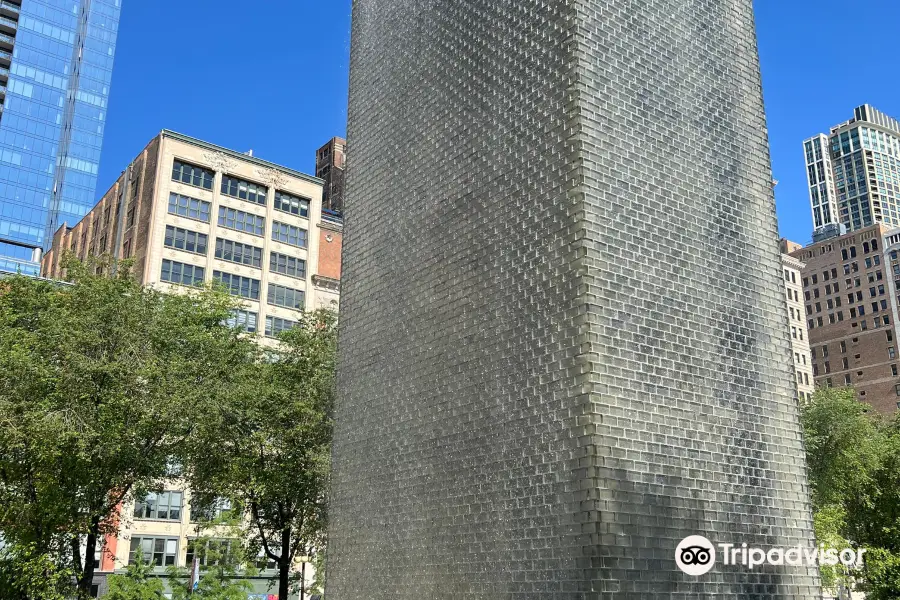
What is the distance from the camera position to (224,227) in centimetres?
7325

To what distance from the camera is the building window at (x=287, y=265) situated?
7556 cm

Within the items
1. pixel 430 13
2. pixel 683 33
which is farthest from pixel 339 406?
pixel 683 33

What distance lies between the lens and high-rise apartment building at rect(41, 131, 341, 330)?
6975 centimetres

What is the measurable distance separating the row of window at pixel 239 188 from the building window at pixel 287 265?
16.1 feet

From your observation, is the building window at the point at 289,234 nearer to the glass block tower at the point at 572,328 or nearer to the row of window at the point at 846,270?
the glass block tower at the point at 572,328

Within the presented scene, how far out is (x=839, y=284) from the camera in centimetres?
13162

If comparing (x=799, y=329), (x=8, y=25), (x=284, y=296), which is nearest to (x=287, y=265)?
(x=284, y=296)

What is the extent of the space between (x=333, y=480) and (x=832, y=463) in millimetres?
36625

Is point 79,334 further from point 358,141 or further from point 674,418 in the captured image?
point 674,418

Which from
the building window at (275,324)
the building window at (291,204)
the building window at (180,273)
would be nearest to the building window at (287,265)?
the building window at (275,324)

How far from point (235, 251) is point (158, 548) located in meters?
26.9

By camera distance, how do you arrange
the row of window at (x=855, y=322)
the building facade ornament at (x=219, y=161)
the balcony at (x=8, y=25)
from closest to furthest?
the building facade ornament at (x=219, y=161) < the balcony at (x=8, y=25) < the row of window at (x=855, y=322)

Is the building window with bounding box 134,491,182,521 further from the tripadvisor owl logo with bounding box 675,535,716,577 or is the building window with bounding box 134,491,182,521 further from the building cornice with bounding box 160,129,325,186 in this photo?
the tripadvisor owl logo with bounding box 675,535,716,577

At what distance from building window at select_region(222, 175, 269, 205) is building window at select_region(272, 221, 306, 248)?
2.78 metres
